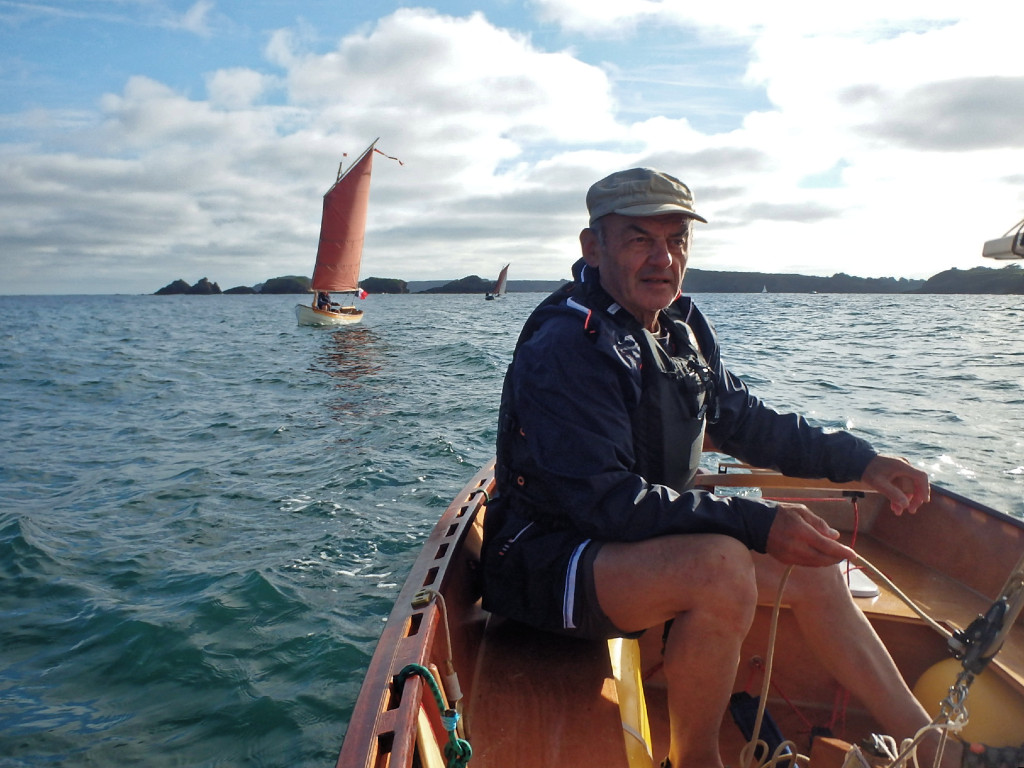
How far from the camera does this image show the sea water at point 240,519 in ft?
12.3

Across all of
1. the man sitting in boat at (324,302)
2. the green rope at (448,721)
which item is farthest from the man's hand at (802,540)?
the man sitting in boat at (324,302)

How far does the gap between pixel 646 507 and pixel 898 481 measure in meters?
1.13

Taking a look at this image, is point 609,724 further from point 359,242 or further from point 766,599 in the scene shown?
point 359,242

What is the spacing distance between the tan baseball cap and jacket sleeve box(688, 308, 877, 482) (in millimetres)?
562

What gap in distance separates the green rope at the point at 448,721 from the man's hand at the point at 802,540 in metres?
0.90

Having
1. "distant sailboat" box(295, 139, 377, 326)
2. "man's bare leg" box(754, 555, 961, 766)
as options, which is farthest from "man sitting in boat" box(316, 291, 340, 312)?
"man's bare leg" box(754, 555, 961, 766)

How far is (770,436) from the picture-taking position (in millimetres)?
2648

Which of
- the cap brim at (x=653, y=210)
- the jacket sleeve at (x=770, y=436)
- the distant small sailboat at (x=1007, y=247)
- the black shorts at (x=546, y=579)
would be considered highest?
the cap brim at (x=653, y=210)

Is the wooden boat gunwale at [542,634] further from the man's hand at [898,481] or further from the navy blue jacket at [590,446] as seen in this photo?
the man's hand at [898,481]

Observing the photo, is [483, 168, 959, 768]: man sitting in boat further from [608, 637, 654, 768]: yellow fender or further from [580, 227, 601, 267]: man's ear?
[608, 637, 654, 768]: yellow fender

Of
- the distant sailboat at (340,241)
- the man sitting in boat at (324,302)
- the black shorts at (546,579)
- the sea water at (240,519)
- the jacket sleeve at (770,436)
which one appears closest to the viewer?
the black shorts at (546,579)

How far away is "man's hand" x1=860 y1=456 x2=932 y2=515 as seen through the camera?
2.32 meters

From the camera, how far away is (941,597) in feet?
9.96

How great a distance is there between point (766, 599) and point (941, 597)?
1.29m
